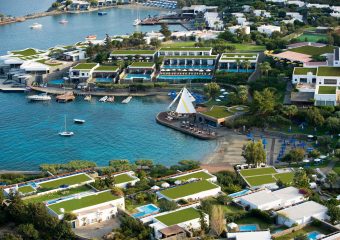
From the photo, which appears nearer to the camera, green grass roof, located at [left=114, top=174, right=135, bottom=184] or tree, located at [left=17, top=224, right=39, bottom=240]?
tree, located at [left=17, top=224, right=39, bottom=240]

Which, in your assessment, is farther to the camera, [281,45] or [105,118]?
[281,45]

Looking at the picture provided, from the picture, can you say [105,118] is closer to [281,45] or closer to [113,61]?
[113,61]

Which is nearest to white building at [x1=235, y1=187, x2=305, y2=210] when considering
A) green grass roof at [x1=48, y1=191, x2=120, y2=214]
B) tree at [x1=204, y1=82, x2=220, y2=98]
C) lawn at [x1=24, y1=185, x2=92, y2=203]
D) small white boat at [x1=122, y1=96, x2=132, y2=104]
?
green grass roof at [x1=48, y1=191, x2=120, y2=214]

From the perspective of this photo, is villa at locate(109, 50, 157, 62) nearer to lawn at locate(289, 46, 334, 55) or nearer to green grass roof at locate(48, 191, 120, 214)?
lawn at locate(289, 46, 334, 55)

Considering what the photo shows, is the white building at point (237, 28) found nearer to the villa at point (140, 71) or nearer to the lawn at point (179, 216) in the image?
the villa at point (140, 71)

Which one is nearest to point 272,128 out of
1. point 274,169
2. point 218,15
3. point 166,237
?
point 274,169

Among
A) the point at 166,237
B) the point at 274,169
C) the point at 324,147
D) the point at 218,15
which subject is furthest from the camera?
the point at 218,15
